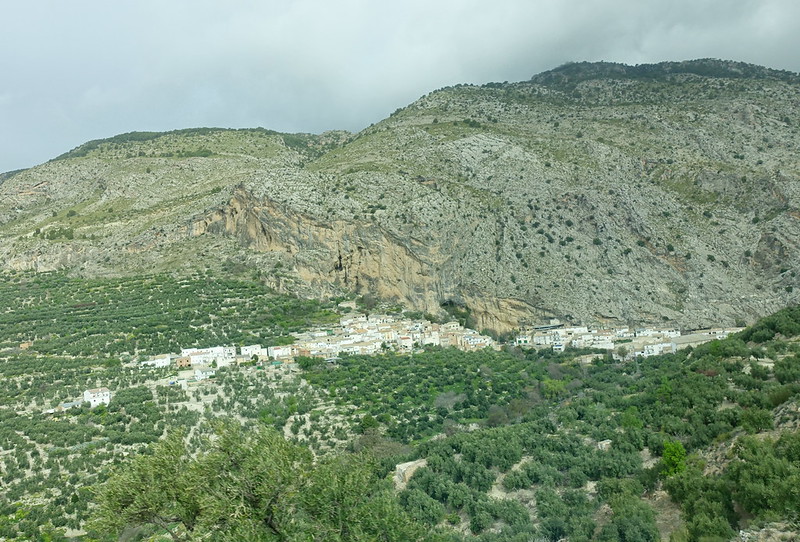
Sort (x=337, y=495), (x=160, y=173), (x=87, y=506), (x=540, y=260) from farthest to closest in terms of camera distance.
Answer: (x=160, y=173) < (x=540, y=260) < (x=87, y=506) < (x=337, y=495)

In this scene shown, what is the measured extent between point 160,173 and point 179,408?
50773mm

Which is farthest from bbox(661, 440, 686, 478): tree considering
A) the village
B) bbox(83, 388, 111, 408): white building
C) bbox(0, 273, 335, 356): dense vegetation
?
bbox(0, 273, 335, 356): dense vegetation

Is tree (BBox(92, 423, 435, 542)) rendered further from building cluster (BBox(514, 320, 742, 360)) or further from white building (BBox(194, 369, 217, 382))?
building cluster (BBox(514, 320, 742, 360))

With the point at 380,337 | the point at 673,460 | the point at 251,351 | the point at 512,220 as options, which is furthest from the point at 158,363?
the point at 512,220

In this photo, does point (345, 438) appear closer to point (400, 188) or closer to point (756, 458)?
point (756, 458)

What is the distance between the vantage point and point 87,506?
19922 millimetres

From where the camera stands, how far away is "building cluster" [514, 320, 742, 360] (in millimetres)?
38250

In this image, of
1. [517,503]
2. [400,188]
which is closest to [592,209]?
[400,188]

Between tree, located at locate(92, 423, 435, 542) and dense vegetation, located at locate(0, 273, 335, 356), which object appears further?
dense vegetation, located at locate(0, 273, 335, 356)

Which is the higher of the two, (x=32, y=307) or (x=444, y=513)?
(x=32, y=307)

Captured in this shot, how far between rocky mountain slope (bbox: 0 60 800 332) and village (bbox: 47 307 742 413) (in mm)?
2539

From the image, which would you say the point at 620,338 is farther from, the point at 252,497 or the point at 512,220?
the point at 252,497

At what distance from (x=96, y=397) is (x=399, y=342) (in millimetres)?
20233

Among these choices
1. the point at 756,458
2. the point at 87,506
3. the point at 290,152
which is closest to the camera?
the point at 756,458
